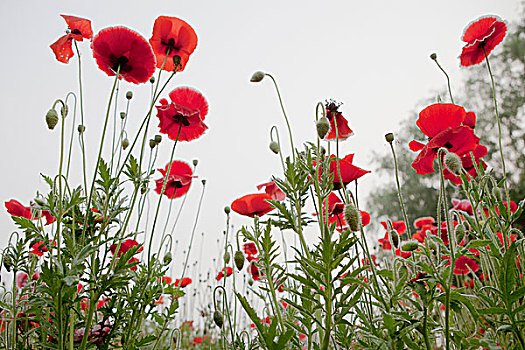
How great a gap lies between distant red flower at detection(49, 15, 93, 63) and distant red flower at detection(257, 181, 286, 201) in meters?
0.83

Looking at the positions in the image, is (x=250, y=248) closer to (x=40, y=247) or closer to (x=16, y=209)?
(x=16, y=209)

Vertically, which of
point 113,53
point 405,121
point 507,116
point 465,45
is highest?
point 405,121

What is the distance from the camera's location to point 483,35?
1.65 meters

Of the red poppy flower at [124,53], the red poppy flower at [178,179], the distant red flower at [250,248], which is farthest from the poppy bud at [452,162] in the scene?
the distant red flower at [250,248]

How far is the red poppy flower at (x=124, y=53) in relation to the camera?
4.39ft

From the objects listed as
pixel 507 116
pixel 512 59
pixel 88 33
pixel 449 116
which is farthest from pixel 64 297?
pixel 512 59

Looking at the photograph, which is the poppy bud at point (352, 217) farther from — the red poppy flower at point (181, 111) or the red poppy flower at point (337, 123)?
the red poppy flower at point (181, 111)

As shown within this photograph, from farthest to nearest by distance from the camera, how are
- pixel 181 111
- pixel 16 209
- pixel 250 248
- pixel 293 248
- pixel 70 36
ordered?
pixel 250 248
pixel 16 209
pixel 181 111
pixel 70 36
pixel 293 248

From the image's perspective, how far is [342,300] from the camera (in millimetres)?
806

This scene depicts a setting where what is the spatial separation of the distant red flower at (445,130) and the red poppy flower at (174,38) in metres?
0.89

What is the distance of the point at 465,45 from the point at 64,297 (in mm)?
1777

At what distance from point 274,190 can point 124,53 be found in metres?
0.75

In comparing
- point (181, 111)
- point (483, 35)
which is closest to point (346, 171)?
point (181, 111)

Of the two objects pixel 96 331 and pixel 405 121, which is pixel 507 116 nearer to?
pixel 405 121
